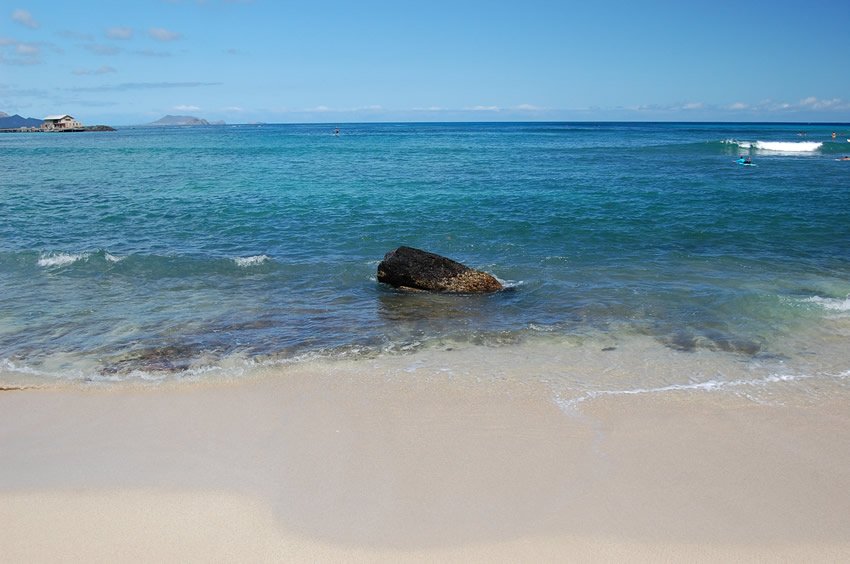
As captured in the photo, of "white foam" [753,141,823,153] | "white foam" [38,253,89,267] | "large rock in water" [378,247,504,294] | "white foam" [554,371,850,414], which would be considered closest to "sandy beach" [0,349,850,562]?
"white foam" [554,371,850,414]

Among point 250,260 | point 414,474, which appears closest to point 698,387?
point 414,474

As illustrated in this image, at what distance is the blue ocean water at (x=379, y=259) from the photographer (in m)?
10.2

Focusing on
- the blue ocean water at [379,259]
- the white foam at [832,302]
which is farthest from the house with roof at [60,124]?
the white foam at [832,302]

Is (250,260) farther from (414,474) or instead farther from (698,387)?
(698,387)

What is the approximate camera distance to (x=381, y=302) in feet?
41.1

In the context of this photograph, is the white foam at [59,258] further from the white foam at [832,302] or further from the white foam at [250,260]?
the white foam at [832,302]

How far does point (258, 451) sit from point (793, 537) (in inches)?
203

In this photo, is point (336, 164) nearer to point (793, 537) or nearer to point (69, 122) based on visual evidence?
point (793, 537)

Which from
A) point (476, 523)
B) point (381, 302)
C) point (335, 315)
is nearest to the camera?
point (476, 523)

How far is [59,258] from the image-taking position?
642 inches

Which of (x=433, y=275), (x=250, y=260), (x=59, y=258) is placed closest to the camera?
(x=433, y=275)

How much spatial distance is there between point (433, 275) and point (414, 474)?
753cm

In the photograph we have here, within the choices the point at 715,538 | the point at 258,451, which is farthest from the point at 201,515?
the point at 715,538

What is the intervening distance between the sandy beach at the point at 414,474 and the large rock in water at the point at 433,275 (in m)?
4.94
